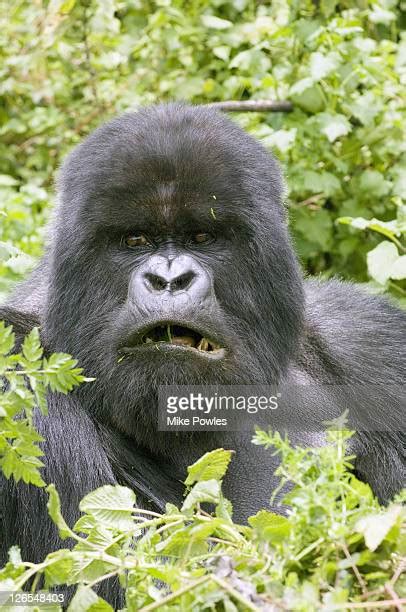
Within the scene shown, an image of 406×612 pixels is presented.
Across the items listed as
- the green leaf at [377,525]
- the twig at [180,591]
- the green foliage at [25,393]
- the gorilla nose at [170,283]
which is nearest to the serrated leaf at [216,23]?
the gorilla nose at [170,283]

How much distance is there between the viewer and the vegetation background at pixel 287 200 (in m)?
1.81

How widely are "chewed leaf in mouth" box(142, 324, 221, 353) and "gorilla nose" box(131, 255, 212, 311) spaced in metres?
0.07

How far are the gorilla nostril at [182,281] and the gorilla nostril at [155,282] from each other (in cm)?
2

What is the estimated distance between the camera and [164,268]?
283cm

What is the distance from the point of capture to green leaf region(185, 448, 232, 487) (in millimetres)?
2156

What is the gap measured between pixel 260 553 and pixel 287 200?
5.99ft

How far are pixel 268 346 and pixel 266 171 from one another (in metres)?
0.54

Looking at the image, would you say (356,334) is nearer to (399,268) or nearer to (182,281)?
(399,268)

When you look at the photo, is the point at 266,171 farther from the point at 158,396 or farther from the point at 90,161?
the point at 158,396

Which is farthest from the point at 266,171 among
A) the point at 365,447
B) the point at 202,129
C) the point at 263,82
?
the point at 263,82

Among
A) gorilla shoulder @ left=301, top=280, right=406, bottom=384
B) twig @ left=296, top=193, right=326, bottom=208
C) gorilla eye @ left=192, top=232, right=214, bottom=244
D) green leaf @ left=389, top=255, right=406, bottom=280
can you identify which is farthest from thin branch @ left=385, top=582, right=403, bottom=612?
twig @ left=296, top=193, right=326, bottom=208

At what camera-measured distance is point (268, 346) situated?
3023 millimetres

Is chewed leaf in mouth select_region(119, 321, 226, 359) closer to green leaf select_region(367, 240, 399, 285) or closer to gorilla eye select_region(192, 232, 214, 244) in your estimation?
A: gorilla eye select_region(192, 232, 214, 244)

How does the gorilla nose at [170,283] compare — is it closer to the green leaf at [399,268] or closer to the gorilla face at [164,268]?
the gorilla face at [164,268]
